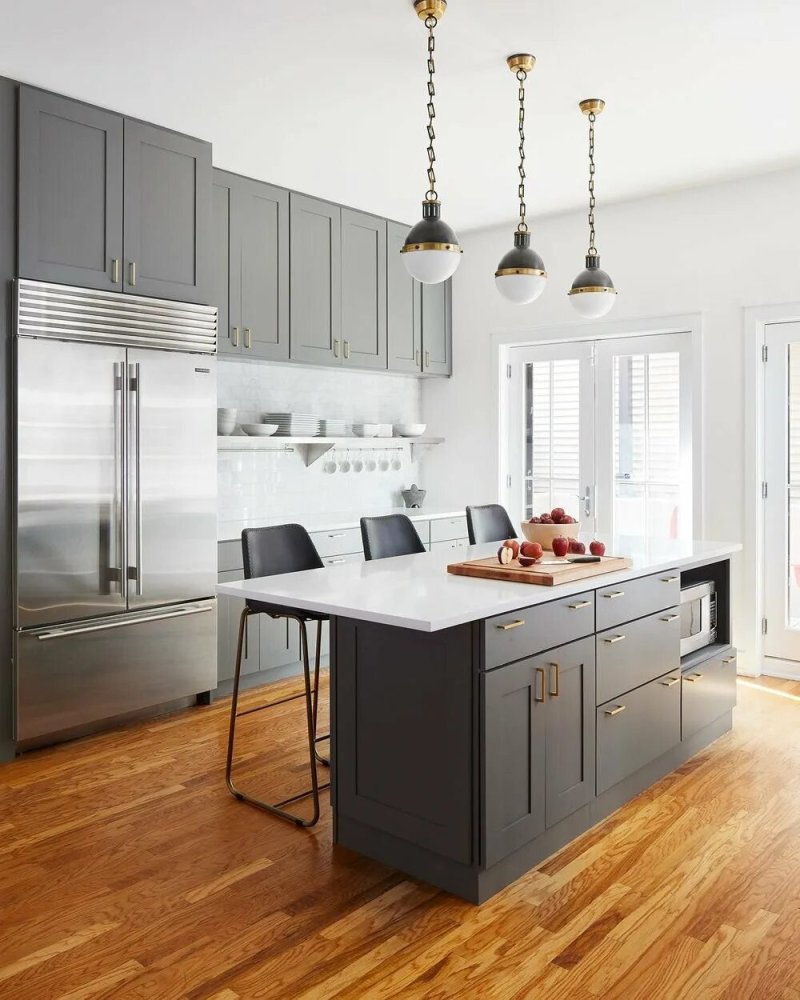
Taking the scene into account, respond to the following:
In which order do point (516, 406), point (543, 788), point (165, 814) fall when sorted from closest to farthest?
point (543, 788)
point (165, 814)
point (516, 406)

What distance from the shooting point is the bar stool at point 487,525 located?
441cm

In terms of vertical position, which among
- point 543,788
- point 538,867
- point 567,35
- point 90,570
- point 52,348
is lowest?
point 538,867

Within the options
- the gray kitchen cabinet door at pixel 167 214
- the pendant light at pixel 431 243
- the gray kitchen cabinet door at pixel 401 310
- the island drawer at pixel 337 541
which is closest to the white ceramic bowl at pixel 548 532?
the pendant light at pixel 431 243

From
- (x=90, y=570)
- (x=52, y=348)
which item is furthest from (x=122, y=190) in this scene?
(x=90, y=570)

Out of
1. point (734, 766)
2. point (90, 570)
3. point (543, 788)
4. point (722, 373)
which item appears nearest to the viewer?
point (543, 788)

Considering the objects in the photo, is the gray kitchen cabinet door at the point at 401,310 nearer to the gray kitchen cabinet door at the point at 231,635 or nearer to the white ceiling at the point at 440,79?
the white ceiling at the point at 440,79

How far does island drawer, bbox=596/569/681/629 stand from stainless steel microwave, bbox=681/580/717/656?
0.15 meters

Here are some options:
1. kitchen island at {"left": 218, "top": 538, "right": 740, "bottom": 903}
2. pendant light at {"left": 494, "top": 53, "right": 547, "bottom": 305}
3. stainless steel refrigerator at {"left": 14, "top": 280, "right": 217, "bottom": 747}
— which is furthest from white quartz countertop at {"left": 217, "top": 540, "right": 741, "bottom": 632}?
stainless steel refrigerator at {"left": 14, "top": 280, "right": 217, "bottom": 747}

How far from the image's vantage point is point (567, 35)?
3203 millimetres

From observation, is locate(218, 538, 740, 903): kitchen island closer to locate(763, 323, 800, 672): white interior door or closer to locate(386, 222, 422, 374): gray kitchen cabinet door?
locate(763, 323, 800, 672): white interior door

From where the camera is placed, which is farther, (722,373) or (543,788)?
(722,373)

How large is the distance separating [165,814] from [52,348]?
2002 millimetres

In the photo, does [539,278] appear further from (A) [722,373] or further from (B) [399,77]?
(A) [722,373]

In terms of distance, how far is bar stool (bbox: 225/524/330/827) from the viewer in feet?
10.2
